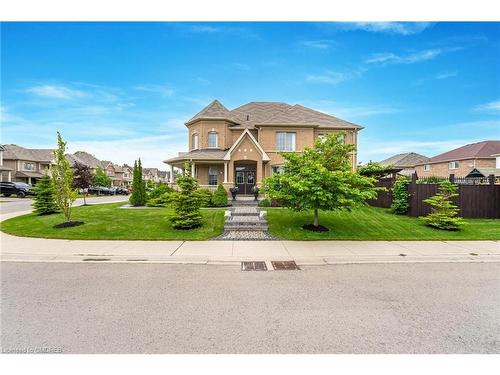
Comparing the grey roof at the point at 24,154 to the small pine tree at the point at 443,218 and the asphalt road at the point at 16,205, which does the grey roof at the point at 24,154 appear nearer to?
the asphalt road at the point at 16,205

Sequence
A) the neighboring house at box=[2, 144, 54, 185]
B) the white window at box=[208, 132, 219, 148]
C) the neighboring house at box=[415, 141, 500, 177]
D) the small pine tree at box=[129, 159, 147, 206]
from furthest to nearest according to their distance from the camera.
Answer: the neighboring house at box=[2, 144, 54, 185] → the neighboring house at box=[415, 141, 500, 177] → the white window at box=[208, 132, 219, 148] → the small pine tree at box=[129, 159, 147, 206]

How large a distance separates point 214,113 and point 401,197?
1680cm

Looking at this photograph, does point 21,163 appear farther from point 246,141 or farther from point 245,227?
point 245,227

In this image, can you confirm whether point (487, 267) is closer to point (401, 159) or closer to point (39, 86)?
point (39, 86)

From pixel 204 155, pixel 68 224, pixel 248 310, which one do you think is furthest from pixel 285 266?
pixel 204 155

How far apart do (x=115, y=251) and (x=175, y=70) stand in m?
14.1

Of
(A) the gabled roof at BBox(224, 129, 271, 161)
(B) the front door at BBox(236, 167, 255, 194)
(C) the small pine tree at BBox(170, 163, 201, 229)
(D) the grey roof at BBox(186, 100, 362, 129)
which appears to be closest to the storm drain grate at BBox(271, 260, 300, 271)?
(C) the small pine tree at BBox(170, 163, 201, 229)

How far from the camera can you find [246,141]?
70.4 ft

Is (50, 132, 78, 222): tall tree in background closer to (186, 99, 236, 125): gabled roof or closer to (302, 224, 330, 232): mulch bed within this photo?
(302, 224, 330, 232): mulch bed

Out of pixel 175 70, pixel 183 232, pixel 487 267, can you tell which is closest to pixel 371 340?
pixel 487 267

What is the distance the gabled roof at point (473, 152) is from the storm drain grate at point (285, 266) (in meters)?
42.6

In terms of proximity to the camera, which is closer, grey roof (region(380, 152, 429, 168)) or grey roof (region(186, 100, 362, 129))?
grey roof (region(186, 100, 362, 129))

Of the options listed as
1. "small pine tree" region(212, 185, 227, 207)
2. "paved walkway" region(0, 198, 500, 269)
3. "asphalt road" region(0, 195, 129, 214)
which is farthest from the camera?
"asphalt road" region(0, 195, 129, 214)

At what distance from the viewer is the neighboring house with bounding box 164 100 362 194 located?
71.6 ft
